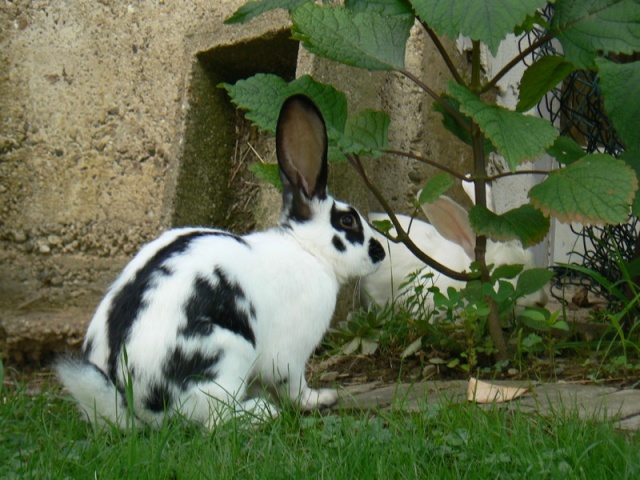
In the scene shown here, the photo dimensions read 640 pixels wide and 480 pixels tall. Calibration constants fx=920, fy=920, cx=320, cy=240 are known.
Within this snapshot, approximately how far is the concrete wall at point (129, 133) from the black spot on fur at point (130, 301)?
1.54m

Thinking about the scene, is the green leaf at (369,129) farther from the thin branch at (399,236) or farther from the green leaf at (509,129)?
the green leaf at (509,129)

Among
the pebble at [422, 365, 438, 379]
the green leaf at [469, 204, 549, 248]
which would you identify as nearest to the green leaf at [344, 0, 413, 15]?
the green leaf at [469, 204, 549, 248]

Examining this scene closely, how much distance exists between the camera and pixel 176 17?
4363mm

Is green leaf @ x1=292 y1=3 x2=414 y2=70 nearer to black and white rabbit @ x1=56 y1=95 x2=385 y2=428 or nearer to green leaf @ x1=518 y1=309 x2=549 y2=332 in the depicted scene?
black and white rabbit @ x1=56 y1=95 x2=385 y2=428

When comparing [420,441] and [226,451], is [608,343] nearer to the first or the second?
[420,441]

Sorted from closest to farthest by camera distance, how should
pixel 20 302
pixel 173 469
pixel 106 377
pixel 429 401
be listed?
pixel 173 469 < pixel 106 377 < pixel 429 401 < pixel 20 302

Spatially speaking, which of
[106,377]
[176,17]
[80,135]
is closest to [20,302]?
[80,135]

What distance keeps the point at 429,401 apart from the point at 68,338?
204cm

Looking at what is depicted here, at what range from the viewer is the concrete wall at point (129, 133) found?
416 cm

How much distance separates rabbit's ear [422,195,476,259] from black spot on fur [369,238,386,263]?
0.96 metres

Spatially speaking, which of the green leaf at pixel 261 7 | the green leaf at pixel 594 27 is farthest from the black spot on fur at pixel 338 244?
the green leaf at pixel 594 27

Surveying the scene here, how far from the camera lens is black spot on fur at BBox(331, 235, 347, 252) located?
280 cm

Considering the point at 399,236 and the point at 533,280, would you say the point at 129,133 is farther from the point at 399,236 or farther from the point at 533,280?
the point at 533,280

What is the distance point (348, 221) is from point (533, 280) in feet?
2.14
